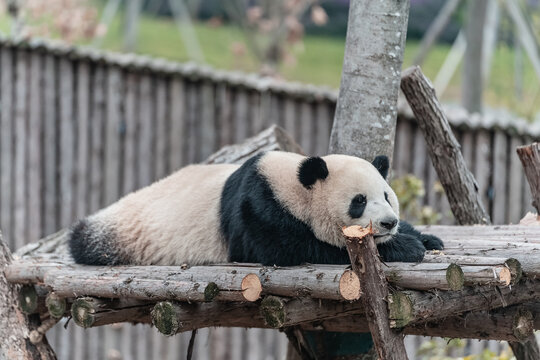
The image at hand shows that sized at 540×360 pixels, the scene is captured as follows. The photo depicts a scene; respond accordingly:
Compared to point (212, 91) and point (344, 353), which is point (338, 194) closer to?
point (344, 353)

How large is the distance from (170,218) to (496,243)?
155 cm

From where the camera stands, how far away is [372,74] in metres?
3.97

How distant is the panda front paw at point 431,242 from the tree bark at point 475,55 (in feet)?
15.5

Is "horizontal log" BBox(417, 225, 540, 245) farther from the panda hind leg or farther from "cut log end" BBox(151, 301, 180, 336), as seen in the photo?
"cut log end" BBox(151, 301, 180, 336)

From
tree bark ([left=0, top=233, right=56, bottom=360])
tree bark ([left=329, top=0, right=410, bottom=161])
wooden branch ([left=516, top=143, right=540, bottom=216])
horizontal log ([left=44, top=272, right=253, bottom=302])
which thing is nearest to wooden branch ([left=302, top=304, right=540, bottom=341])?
horizontal log ([left=44, top=272, right=253, bottom=302])

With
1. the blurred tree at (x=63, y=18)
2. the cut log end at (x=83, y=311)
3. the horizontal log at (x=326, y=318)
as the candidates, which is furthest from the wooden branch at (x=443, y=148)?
the blurred tree at (x=63, y=18)

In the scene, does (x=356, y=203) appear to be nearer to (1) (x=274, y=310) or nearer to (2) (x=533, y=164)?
(1) (x=274, y=310)

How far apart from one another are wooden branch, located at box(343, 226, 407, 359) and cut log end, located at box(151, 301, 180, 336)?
0.90 meters

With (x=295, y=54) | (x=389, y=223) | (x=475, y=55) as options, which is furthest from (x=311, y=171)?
(x=295, y=54)

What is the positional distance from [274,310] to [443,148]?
1.88m

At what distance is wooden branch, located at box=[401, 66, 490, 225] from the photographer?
4371 millimetres

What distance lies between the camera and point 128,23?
12.9m

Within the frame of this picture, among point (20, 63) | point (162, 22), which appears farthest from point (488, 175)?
point (162, 22)

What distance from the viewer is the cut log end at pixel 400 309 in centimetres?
281
